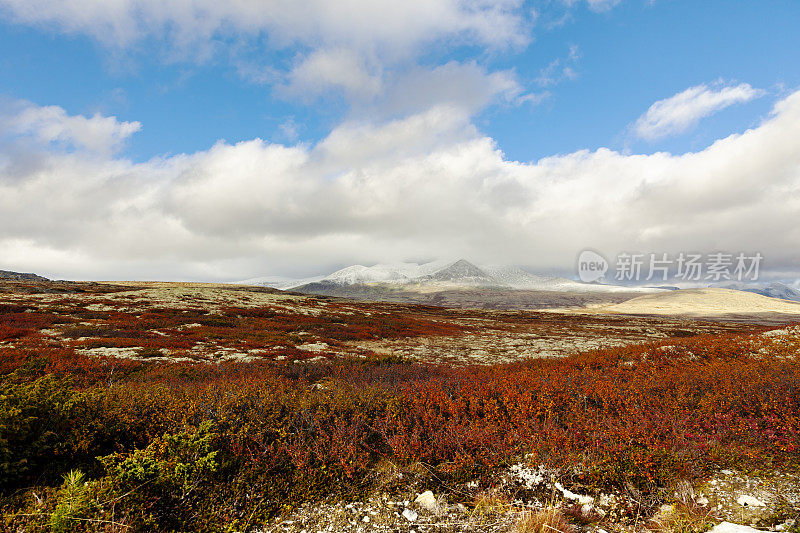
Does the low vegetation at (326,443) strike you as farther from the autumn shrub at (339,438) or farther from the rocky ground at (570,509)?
the rocky ground at (570,509)

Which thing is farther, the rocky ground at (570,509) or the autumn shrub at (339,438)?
the autumn shrub at (339,438)

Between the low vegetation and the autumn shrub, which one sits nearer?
the low vegetation

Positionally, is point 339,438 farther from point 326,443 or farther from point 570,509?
point 570,509

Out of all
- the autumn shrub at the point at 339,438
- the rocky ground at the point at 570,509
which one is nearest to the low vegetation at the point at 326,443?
the autumn shrub at the point at 339,438

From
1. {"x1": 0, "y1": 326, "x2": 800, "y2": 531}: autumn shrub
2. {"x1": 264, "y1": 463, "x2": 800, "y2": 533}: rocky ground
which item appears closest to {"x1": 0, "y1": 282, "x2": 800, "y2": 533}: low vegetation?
{"x1": 0, "y1": 326, "x2": 800, "y2": 531}: autumn shrub

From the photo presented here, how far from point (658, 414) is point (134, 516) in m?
8.07

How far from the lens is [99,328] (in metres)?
22.6

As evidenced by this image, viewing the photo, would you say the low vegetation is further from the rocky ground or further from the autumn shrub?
the rocky ground

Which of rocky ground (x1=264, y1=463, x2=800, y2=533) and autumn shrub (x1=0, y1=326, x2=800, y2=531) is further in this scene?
autumn shrub (x1=0, y1=326, x2=800, y2=531)

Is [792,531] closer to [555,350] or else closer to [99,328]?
[555,350]

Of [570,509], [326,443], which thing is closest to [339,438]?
[326,443]

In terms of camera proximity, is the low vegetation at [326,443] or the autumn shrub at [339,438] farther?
the autumn shrub at [339,438]

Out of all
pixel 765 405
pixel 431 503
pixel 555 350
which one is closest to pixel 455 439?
pixel 431 503

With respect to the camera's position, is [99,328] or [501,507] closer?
[501,507]
